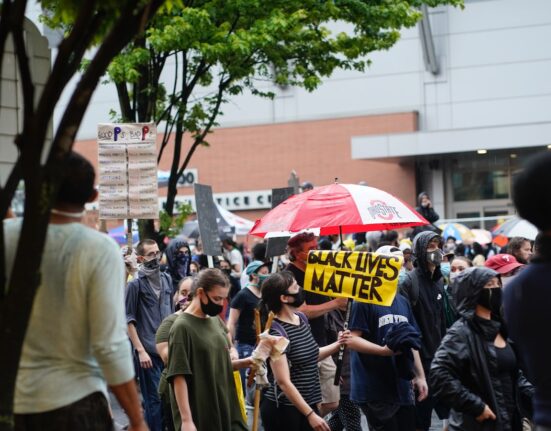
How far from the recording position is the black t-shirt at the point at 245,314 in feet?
38.3

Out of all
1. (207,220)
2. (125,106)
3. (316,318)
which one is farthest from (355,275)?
(125,106)

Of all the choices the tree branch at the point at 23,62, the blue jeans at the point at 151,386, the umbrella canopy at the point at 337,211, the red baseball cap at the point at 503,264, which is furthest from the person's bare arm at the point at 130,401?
the blue jeans at the point at 151,386

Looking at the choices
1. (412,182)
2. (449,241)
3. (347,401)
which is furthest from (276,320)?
(412,182)

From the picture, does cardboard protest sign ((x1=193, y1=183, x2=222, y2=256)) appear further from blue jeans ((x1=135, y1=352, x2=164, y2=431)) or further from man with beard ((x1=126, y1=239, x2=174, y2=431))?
blue jeans ((x1=135, y1=352, x2=164, y2=431))

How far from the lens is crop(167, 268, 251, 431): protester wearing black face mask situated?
716 centimetres

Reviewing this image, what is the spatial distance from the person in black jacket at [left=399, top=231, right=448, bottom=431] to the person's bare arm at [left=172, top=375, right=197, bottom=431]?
335cm

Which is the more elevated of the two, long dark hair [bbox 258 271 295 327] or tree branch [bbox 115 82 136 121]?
tree branch [bbox 115 82 136 121]

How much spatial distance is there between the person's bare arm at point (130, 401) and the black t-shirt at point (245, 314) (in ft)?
23.3

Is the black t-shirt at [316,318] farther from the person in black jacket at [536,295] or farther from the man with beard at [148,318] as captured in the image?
the person in black jacket at [536,295]

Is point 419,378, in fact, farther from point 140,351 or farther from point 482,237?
point 482,237

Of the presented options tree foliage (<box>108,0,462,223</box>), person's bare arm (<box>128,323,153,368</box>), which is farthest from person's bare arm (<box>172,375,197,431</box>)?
tree foliage (<box>108,0,462,223</box>)

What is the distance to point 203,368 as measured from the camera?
7.23 metres

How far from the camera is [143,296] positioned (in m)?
11.4

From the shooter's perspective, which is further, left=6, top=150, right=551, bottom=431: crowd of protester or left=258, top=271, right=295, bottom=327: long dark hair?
left=258, top=271, right=295, bottom=327: long dark hair
